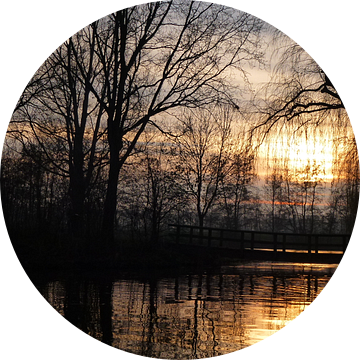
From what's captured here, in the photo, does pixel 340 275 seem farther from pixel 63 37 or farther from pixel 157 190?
pixel 157 190

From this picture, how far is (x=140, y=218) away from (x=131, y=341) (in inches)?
418

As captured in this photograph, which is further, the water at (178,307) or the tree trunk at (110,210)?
the tree trunk at (110,210)

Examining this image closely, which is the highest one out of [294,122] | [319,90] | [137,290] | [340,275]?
[319,90]

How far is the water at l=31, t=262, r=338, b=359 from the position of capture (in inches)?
241

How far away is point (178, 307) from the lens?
884 centimetres

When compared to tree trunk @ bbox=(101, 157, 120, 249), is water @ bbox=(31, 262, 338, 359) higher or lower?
lower

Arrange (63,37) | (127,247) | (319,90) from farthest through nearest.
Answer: (127,247)
(319,90)
(63,37)

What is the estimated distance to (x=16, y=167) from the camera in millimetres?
21734

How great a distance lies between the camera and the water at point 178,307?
20.1 ft

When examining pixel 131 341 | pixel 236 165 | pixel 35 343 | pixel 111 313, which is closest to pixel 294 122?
pixel 111 313

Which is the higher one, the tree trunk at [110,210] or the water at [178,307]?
the tree trunk at [110,210]

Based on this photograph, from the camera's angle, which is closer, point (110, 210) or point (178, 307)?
point (178, 307)

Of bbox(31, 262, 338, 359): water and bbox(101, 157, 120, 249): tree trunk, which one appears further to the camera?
bbox(101, 157, 120, 249): tree trunk

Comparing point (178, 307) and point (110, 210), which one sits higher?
point (110, 210)
